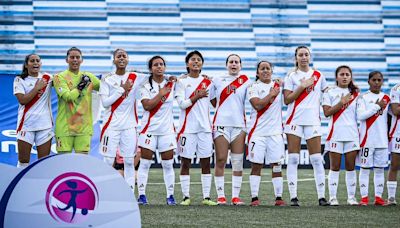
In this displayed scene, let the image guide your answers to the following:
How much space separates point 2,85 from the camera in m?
Answer: 12.1

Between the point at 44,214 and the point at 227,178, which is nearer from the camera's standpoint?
the point at 44,214

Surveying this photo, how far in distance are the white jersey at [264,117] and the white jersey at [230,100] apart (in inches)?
4.9

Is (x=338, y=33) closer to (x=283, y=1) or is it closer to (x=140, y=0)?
(x=283, y=1)

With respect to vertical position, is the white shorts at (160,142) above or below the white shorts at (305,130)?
below

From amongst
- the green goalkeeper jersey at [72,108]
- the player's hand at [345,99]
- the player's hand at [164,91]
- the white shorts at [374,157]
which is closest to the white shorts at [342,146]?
the white shorts at [374,157]

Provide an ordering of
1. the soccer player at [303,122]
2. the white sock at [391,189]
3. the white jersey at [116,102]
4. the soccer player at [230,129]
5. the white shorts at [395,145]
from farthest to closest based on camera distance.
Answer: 1. the white shorts at [395,145]
2. the white sock at [391,189]
3. the soccer player at [230,129]
4. the soccer player at [303,122]
5. the white jersey at [116,102]

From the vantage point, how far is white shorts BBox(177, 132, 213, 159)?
926cm

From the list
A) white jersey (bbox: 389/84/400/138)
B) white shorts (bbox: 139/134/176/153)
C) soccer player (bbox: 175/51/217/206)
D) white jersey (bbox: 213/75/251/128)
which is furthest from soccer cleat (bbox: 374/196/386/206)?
white shorts (bbox: 139/134/176/153)

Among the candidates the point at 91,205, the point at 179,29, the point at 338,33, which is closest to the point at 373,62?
the point at 338,33

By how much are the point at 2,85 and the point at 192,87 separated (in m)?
3.81

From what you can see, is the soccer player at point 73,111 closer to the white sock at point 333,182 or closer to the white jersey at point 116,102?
the white jersey at point 116,102

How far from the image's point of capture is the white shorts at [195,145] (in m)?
9.26

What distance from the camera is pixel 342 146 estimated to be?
9438mm

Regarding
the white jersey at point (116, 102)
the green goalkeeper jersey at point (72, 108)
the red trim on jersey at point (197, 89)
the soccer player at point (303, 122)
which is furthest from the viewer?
the red trim on jersey at point (197, 89)
